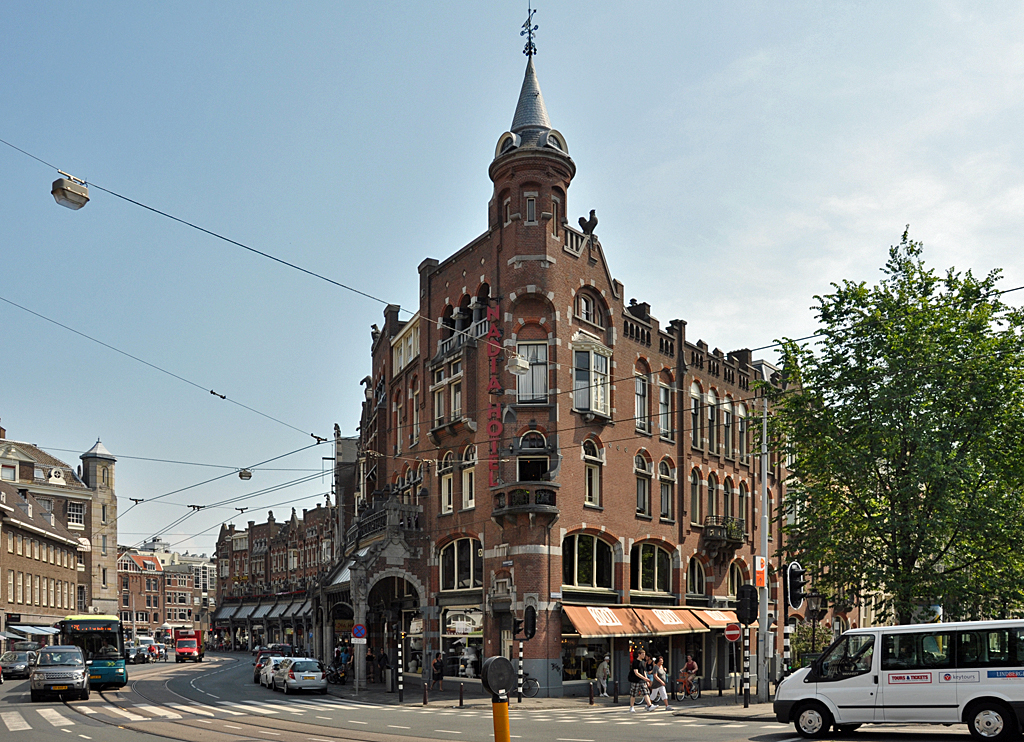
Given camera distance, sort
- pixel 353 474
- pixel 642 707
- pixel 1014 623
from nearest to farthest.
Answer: pixel 1014 623 < pixel 642 707 < pixel 353 474

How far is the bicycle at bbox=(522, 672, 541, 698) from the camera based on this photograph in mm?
33438

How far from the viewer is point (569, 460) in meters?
37.5

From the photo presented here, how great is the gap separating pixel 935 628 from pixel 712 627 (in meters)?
25.2

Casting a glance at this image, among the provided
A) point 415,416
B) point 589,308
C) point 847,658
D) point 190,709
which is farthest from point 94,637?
point 847,658

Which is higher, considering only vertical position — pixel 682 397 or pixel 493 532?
pixel 682 397

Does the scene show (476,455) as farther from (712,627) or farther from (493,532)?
(712,627)

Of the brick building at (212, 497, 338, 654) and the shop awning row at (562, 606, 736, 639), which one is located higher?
the shop awning row at (562, 606, 736, 639)

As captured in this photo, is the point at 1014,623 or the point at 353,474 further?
the point at 353,474

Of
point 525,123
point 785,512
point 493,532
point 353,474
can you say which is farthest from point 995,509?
point 353,474

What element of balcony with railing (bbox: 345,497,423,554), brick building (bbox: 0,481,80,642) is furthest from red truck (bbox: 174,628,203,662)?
balcony with railing (bbox: 345,497,423,554)

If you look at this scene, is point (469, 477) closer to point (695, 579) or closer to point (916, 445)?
point (695, 579)

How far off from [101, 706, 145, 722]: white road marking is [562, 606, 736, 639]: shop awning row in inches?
595

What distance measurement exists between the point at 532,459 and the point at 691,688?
1002cm

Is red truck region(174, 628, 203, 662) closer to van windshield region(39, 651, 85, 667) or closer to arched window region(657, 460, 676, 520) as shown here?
van windshield region(39, 651, 85, 667)
